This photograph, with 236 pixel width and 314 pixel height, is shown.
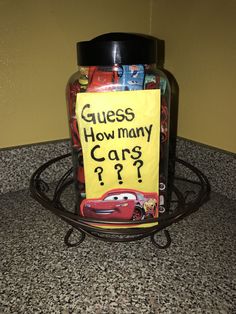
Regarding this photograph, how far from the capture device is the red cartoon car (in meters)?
0.45

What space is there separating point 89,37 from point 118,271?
0.50 meters

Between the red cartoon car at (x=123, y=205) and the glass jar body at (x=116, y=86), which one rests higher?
the glass jar body at (x=116, y=86)

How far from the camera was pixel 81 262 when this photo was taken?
43 centimetres

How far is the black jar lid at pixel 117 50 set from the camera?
1.30ft

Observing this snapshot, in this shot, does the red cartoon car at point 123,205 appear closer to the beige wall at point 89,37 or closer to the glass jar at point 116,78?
the glass jar at point 116,78

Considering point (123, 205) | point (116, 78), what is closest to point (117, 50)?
point (116, 78)

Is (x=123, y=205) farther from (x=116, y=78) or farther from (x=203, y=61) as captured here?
(x=203, y=61)

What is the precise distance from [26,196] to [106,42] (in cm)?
40

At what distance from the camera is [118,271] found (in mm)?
413

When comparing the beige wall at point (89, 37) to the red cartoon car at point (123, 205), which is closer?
the red cartoon car at point (123, 205)

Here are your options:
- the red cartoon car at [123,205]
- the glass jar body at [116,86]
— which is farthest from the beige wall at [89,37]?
the red cartoon car at [123,205]

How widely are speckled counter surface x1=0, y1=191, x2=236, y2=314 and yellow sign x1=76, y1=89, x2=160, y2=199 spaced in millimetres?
103

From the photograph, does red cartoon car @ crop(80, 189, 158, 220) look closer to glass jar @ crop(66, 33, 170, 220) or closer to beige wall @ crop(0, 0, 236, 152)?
glass jar @ crop(66, 33, 170, 220)

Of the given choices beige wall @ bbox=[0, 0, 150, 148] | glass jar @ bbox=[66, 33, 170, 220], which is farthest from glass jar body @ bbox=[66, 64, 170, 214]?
beige wall @ bbox=[0, 0, 150, 148]
